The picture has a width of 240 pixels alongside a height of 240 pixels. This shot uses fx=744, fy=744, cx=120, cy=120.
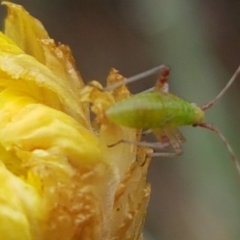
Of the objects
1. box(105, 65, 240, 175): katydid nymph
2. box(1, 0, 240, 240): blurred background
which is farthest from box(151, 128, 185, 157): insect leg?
box(1, 0, 240, 240): blurred background

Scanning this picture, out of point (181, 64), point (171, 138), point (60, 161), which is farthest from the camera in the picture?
point (181, 64)

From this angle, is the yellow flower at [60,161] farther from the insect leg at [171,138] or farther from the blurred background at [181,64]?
the blurred background at [181,64]

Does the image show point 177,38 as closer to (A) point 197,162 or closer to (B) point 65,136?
(A) point 197,162

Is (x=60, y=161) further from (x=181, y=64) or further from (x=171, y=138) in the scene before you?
(x=181, y=64)

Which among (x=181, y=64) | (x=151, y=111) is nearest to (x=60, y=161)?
(x=151, y=111)

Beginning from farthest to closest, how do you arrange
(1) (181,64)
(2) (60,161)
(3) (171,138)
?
(1) (181,64)
(3) (171,138)
(2) (60,161)

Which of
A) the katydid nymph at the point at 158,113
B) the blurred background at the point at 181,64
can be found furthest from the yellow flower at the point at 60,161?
the blurred background at the point at 181,64

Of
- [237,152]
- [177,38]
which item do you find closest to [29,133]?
[237,152]
